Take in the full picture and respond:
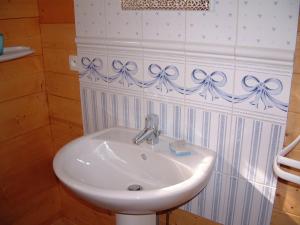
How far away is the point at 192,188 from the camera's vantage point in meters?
1.07

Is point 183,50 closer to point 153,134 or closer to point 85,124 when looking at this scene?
point 153,134

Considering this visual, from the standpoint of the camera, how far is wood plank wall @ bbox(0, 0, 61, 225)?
5.39 feet

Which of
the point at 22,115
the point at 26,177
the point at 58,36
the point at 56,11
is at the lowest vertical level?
the point at 26,177

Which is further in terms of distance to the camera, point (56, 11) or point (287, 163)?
point (56, 11)

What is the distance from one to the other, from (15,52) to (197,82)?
35.4 inches

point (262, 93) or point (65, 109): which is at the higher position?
point (262, 93)

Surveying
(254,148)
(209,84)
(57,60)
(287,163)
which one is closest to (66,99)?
(57,60)

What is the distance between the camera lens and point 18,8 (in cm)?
162

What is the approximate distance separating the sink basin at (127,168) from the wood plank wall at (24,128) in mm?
545

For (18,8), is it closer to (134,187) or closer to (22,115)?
(22,115)

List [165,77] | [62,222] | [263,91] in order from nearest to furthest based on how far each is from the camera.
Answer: [263,91] → [165,77] → [62,222]

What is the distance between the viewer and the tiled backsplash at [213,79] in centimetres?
113

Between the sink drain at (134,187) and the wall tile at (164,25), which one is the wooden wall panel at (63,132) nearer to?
the sink drain at (134,187)

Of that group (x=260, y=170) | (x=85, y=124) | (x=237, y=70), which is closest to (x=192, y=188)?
(x=260, y=170)
